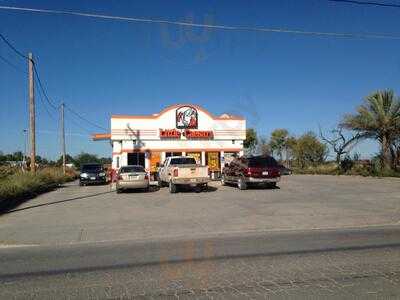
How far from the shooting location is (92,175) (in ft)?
126

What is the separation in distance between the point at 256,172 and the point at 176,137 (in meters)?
15.2

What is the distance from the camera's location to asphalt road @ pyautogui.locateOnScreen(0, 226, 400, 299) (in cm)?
695

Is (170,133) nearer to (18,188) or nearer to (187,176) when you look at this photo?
(187,176)

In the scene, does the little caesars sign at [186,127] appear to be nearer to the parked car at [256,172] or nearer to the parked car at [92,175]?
the parked car at [92,175]

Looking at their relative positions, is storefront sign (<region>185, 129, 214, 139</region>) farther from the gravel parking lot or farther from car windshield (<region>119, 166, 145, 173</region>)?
the gravel parking lot

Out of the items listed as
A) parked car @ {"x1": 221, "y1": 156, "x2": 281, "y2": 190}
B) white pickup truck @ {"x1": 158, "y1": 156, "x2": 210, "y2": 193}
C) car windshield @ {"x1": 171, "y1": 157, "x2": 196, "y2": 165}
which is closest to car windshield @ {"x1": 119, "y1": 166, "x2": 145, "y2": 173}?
car windshield @ {"x1": 171, "y1": 157, "x2": 196, "y2": 165}

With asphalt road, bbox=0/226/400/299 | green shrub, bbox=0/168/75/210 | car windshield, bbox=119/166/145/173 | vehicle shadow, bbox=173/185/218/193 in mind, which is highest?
car windshield, bbox=119/166/145/173

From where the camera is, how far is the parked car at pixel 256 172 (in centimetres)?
2816

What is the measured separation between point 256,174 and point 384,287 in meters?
21.2

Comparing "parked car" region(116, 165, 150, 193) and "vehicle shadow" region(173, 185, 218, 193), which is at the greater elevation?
"parked car" region(116, 165, 150, 193)

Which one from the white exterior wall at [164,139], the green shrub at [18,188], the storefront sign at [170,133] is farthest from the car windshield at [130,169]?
the storefront sign at [170,133]

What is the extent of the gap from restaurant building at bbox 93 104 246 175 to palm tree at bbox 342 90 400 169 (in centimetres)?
Result: 981

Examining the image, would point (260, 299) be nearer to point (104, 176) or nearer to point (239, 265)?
point (239, 265)

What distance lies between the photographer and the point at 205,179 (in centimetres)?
2680
